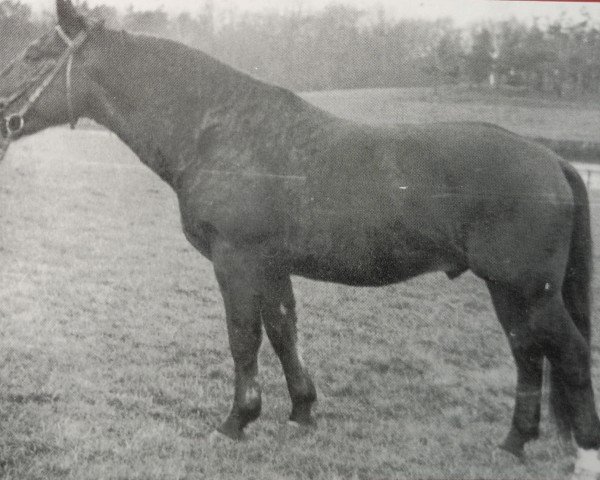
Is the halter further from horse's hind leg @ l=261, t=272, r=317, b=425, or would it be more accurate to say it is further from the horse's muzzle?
horse's hind leg @ l=261, t=272, r=317, b=425

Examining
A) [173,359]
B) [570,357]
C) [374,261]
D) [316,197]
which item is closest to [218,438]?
[173,359]

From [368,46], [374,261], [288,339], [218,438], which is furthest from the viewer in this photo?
[368,46]

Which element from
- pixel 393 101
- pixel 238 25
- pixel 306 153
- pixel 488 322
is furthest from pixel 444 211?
pixel 488 322

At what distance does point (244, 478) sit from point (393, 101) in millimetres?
2135

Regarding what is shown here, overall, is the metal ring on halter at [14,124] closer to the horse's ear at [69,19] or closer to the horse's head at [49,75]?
the horse's head at [49,75]

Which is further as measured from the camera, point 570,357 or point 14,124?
point 14,124

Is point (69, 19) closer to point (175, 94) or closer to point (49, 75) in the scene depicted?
point (49, 75)

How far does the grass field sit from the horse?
237 millimetres

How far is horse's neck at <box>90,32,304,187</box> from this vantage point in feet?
8.98

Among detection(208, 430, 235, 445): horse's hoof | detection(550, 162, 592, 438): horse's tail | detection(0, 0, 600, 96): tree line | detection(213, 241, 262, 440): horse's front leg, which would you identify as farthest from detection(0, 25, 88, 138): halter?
detection(550, 162, 592, 438): horse's tail

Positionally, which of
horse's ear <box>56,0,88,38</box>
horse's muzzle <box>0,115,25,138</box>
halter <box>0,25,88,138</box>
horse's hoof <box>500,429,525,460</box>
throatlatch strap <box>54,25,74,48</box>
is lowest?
horse's hoof <box>500,429,525,460</box>

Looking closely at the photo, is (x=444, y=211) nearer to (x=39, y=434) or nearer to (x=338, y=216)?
(x=338, y=216)

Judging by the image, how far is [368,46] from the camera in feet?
10.6

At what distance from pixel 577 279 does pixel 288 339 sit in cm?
129
